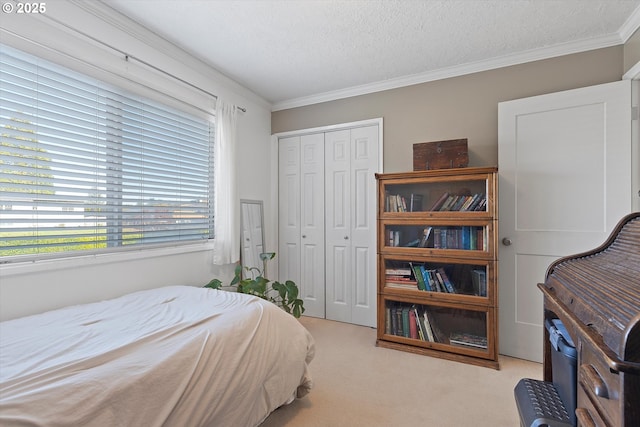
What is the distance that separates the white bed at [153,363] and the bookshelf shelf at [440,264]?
1.16 meters

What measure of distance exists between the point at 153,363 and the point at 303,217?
2.54 metres

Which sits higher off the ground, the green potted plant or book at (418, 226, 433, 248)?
book at (418, 226, 433, 248)

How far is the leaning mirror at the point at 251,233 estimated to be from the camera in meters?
3.17

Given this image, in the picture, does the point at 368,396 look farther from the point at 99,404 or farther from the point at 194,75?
the point at 194,75

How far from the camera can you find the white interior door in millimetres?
2182

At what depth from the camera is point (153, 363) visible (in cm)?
111

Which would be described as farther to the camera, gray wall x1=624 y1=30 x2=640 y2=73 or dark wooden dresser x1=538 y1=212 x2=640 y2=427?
gray wall x1=624 y1=30 x2=640 y2=73

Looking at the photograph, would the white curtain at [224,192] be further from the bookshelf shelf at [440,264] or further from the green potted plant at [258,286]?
the bookshelf shelf at [440,264]

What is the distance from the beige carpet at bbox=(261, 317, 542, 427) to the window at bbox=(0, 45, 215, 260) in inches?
63.2

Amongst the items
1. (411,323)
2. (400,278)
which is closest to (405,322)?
(411,323)

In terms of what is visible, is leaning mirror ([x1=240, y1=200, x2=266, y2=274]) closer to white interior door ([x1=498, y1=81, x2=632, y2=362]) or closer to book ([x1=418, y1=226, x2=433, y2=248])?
book ([x1=418, y1=226, x2=433, y2=248])

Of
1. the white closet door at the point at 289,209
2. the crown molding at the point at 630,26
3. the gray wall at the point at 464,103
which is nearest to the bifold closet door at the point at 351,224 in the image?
the gray wall at the point at 464,103

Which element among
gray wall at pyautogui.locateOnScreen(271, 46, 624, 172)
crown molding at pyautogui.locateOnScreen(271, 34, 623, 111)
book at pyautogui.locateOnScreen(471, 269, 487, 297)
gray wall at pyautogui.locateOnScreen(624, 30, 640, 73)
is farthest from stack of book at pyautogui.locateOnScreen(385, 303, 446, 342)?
gray wall at pyautogui.locateOnScreen(624, 30, 640, 73)

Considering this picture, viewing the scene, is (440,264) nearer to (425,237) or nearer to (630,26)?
(425,237)
